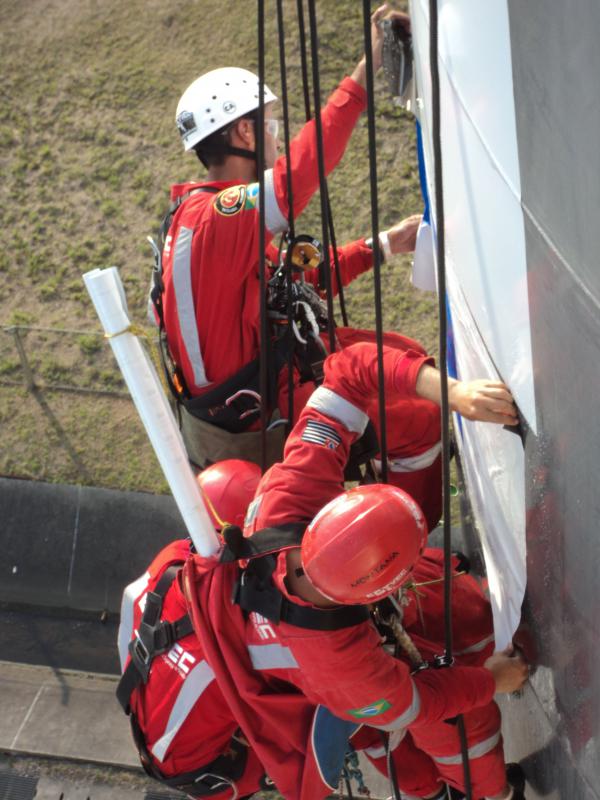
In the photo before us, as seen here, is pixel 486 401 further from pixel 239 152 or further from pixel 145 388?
pixel 239 152

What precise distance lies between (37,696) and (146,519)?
1156 mm

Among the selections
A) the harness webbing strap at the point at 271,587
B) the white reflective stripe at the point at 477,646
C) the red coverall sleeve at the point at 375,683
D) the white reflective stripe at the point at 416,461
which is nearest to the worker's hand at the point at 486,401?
the harness webbing strap at the point at 271,587

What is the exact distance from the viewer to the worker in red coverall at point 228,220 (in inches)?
134

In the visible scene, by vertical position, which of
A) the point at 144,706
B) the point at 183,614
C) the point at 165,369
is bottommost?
the point at 144,706

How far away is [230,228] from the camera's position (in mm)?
3543

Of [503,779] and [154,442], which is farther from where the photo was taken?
[503,779]

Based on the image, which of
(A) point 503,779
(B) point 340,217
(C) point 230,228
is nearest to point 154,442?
(C) point 230,228

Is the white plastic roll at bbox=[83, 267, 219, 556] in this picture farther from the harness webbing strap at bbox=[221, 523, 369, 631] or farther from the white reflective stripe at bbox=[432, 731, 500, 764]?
the white reflective stripe at bbox=[432, 731, 500, 764]

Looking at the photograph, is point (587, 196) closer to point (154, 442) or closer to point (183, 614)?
point (154, 442)

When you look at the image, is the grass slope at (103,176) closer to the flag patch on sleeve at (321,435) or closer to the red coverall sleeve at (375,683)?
the flag patch on sleeve at (321,435)

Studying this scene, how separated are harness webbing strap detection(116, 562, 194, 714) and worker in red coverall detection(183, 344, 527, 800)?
0.68 feet

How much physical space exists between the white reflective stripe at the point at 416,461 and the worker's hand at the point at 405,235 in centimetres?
100

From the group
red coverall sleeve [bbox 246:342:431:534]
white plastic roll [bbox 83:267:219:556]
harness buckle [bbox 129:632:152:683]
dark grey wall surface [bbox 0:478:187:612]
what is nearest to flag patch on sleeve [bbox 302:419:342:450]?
red coverall sleeve [bbox 246:342:431:534]

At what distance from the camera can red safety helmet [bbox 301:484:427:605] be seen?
2.54 meters
